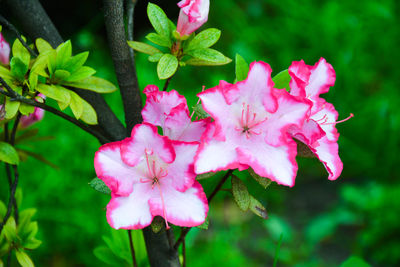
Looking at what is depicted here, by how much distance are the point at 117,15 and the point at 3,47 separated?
244 mm

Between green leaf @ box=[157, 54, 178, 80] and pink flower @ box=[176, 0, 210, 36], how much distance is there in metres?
0.06

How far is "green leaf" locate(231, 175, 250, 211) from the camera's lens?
0.74 meters

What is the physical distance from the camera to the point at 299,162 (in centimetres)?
231

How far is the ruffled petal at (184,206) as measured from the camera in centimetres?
68

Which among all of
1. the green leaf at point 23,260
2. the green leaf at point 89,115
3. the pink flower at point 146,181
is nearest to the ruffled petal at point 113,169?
the pink flower at point 146,181

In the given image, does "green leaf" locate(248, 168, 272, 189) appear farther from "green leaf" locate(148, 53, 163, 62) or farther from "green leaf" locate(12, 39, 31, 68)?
"green leaf" locate(12, 39, 31, 68)

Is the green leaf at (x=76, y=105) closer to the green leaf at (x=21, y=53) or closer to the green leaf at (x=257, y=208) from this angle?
the green leaf at (x=21, y=53)

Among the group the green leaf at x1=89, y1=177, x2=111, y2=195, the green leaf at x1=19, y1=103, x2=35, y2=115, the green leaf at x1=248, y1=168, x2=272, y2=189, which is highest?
the green leaf at x1=19, y1=103, x2=35, y2=115

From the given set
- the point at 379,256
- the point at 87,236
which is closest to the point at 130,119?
the point at 87,236

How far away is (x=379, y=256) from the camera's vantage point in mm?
2098

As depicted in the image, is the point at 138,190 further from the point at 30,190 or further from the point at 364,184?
the point at 364,184

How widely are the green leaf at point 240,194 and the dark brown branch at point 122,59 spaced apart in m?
0.22

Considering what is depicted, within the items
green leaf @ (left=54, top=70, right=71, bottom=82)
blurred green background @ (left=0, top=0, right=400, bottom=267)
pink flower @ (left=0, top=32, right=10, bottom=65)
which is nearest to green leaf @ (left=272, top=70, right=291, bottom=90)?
green leaf @ (left=54, top=70, right=71, bottom=82)

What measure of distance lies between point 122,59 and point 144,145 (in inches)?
6.8
